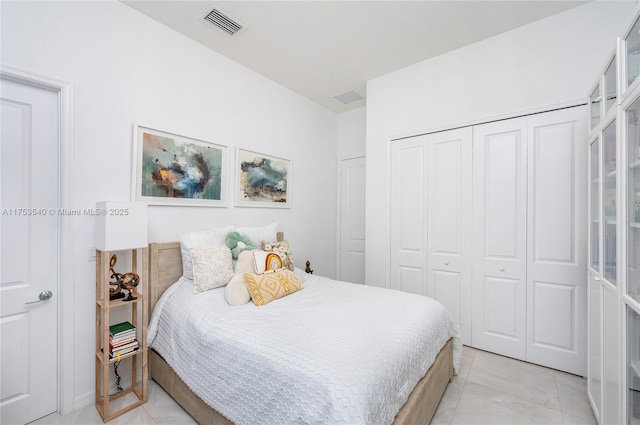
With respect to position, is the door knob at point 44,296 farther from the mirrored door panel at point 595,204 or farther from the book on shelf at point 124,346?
the mirrored door panel at point 595,204

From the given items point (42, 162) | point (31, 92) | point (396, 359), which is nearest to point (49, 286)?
point (42, 162)

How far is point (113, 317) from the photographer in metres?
2.12

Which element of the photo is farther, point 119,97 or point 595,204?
point 119,97

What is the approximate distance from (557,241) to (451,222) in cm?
86

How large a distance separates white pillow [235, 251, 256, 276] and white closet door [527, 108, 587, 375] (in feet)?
8.16

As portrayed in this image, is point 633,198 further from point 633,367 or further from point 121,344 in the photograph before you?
point 121,344

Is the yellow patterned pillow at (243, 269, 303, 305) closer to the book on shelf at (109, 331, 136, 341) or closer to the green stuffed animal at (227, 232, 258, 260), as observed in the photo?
the green stuffed animal at (227, 232, 258, 260)

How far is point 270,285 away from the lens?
210cm

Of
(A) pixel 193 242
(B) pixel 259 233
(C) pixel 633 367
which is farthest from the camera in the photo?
(B) pixel 259 233

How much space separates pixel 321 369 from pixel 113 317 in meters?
1.83

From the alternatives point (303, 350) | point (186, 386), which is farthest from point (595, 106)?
A: point (186, 386)

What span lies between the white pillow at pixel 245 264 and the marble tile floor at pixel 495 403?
3.31 ft

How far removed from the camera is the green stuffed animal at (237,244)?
2467 millimetres

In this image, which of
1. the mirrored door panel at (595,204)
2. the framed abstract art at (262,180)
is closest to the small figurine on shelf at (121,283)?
the framed abstract art at (262,180)
